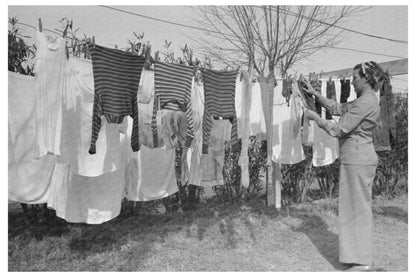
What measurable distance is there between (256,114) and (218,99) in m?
0.80

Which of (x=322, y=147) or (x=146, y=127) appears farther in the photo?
(x=322, y=147)

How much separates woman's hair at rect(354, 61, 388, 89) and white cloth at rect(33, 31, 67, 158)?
2635 millimetres

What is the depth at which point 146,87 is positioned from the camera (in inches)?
140

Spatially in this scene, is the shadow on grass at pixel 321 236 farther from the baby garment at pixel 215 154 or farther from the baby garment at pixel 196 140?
the baby garment at pixel 196 140

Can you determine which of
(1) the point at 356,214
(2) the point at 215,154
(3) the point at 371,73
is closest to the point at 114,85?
(2) the point at 215,154

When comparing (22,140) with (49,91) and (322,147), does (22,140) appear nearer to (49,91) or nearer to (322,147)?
(49,91)

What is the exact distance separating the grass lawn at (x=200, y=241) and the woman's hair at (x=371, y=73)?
5.87 feet

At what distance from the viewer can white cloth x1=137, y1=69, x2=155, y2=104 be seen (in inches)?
140

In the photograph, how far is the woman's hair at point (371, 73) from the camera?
125 inches

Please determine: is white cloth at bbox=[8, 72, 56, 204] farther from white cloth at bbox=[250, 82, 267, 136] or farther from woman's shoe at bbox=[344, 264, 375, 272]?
woman's shoe at bbox=[344, 264, 375, 272]

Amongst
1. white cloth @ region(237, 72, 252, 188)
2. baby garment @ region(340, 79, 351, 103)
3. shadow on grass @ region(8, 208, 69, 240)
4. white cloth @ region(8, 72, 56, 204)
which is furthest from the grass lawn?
baby garment @ region(340, 79, 351, 103)

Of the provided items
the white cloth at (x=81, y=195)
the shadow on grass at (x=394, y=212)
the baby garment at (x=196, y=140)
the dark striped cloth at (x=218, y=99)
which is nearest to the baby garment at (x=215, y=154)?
the baby garment at (x=196, y=140)

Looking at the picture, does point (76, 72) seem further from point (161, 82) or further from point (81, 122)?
point (161, 82)

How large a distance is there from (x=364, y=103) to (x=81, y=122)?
2.56 metres
